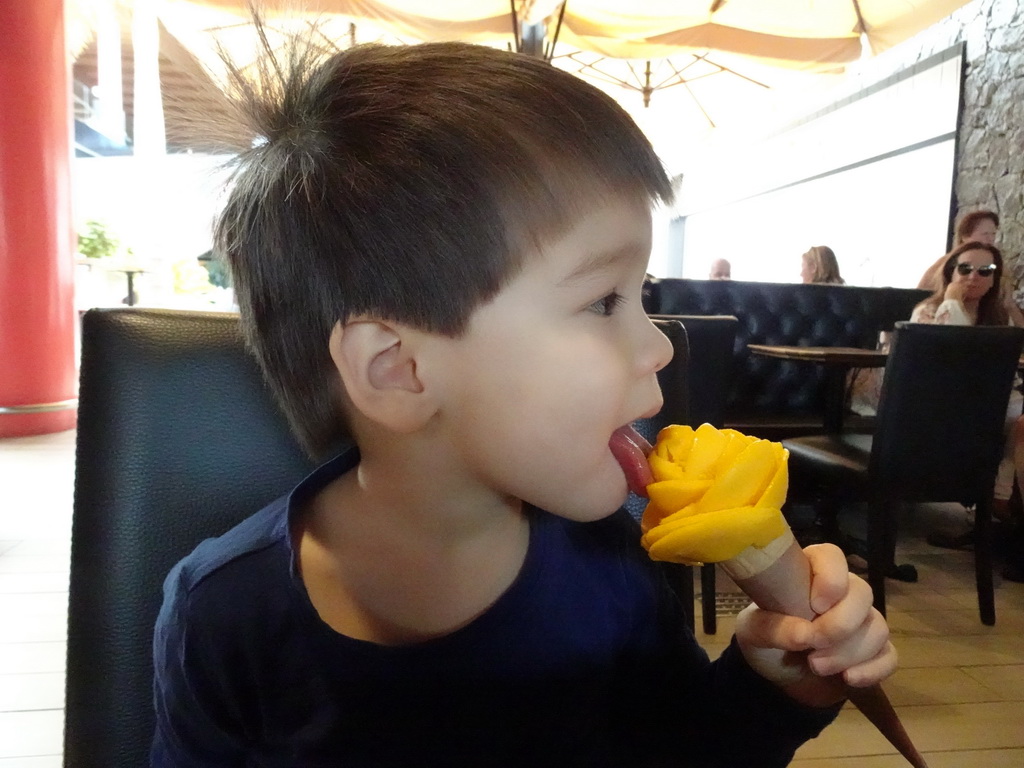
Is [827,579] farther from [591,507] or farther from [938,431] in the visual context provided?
[938,431]

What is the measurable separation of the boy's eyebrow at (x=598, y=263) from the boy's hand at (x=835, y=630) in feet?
1.01

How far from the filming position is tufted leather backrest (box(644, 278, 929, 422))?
357 centimetres

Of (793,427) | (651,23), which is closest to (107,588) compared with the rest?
(793,427)

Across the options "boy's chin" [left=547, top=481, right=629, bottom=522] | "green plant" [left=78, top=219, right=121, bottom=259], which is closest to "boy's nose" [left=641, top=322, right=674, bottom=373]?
"boy's chin" [left=547, top=481, right=629, bottom=522]

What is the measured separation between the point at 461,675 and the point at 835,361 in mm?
2229

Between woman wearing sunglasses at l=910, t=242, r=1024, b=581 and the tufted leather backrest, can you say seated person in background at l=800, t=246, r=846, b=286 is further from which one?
woman wearing sunglasses at l=910, t=242, r=1024, b=581

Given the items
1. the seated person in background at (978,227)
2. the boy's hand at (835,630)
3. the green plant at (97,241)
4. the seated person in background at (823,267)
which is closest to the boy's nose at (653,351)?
the boy's hand at (835,630)

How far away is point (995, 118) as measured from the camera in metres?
3.73

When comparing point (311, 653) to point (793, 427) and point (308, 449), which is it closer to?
point (308, 449)

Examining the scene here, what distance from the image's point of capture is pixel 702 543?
0.53 meters

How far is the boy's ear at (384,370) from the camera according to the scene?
0.61 m

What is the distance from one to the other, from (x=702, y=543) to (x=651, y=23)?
335cm

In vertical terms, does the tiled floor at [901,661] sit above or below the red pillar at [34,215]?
below

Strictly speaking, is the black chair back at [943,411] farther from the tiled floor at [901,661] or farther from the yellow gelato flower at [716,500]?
the yellow gelato flower at [716,500]
